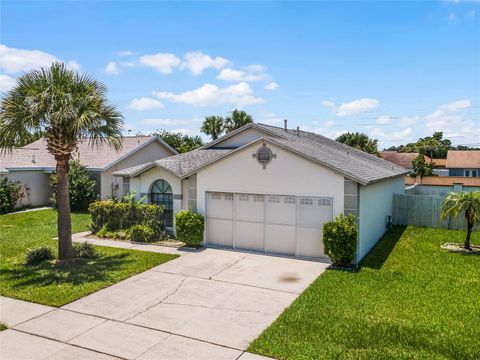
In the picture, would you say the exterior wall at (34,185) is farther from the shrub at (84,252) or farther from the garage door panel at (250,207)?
the garage door panel at (250,207)

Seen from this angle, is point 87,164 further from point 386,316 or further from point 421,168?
point 421,168

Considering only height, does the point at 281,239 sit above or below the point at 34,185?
below

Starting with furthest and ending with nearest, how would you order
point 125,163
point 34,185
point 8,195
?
1. point 34,185
2. point 125,163
3. point 8,195

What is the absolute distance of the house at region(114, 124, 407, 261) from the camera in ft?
41.9

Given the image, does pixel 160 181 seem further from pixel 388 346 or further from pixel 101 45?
pixel 388 346

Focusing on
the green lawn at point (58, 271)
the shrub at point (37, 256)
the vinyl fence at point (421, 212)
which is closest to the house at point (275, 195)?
the green lawn at point (58, 271)

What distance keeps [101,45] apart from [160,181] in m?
6.06

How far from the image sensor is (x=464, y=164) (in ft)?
161

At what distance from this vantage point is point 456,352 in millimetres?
6723

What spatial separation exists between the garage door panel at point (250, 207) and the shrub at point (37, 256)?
6.77m

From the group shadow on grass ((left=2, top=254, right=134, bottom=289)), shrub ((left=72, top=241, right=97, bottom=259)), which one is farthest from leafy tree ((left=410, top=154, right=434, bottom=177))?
shadow on grass ((left=2, top=254, right=134, bottom=289))

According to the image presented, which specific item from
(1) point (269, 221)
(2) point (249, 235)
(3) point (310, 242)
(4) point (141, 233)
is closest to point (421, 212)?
(3) point (310, 242)

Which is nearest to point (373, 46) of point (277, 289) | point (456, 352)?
point (277, 289)

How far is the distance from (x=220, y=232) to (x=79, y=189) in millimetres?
13191
